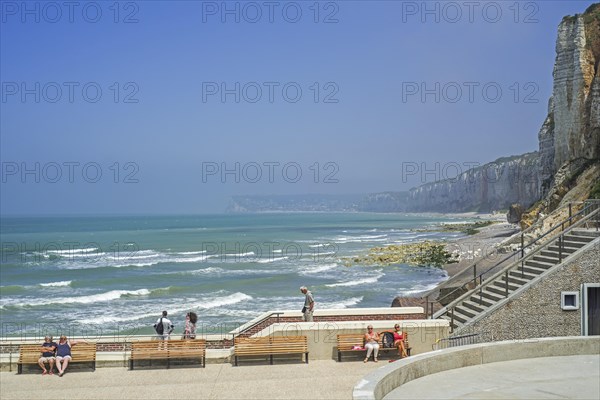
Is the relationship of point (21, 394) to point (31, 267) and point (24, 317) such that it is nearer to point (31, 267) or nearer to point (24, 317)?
point (24, 317)

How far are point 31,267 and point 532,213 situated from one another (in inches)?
1987

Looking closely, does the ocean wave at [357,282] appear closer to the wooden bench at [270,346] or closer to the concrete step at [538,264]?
the concrete step at [538,264]

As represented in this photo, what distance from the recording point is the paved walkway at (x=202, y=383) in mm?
11234

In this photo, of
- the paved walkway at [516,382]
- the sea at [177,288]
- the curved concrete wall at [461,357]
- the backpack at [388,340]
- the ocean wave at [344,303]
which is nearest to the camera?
the curved concrete wall at [461,357]

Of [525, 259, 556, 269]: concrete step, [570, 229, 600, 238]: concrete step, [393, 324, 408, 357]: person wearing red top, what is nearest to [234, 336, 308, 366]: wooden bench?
[393, 324, 408, 357]: person wearing red top

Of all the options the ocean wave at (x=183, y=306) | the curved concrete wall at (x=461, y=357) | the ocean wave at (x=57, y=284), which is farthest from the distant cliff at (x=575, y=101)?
the ocean wave at (x=57, y=284)

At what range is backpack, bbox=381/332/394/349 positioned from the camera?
45.2 feet

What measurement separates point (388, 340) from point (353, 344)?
79 centimetres

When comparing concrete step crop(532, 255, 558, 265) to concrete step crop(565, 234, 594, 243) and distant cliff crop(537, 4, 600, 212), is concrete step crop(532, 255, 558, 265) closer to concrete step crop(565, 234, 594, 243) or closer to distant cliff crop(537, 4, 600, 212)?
concrete step crop(565, 234, 594, 243)

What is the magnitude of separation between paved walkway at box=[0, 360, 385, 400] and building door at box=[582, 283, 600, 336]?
Answer: 5.88 meters

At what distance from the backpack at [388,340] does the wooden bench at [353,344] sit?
8 cm

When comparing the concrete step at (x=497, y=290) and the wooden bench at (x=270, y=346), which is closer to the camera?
the wooden bench at (x=270, y=346)

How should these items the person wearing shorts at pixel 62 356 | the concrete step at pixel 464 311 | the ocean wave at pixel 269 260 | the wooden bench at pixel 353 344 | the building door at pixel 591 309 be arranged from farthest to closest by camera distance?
the ocean wave at pixel 269 260 < the concrete step at pixel 464 311 < the building door at pixel 591 309 < the wooden bench at pixel 353 344 < the person wearing shorts at pixel 62 356

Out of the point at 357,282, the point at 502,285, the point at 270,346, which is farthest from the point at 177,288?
the point at 270,346
